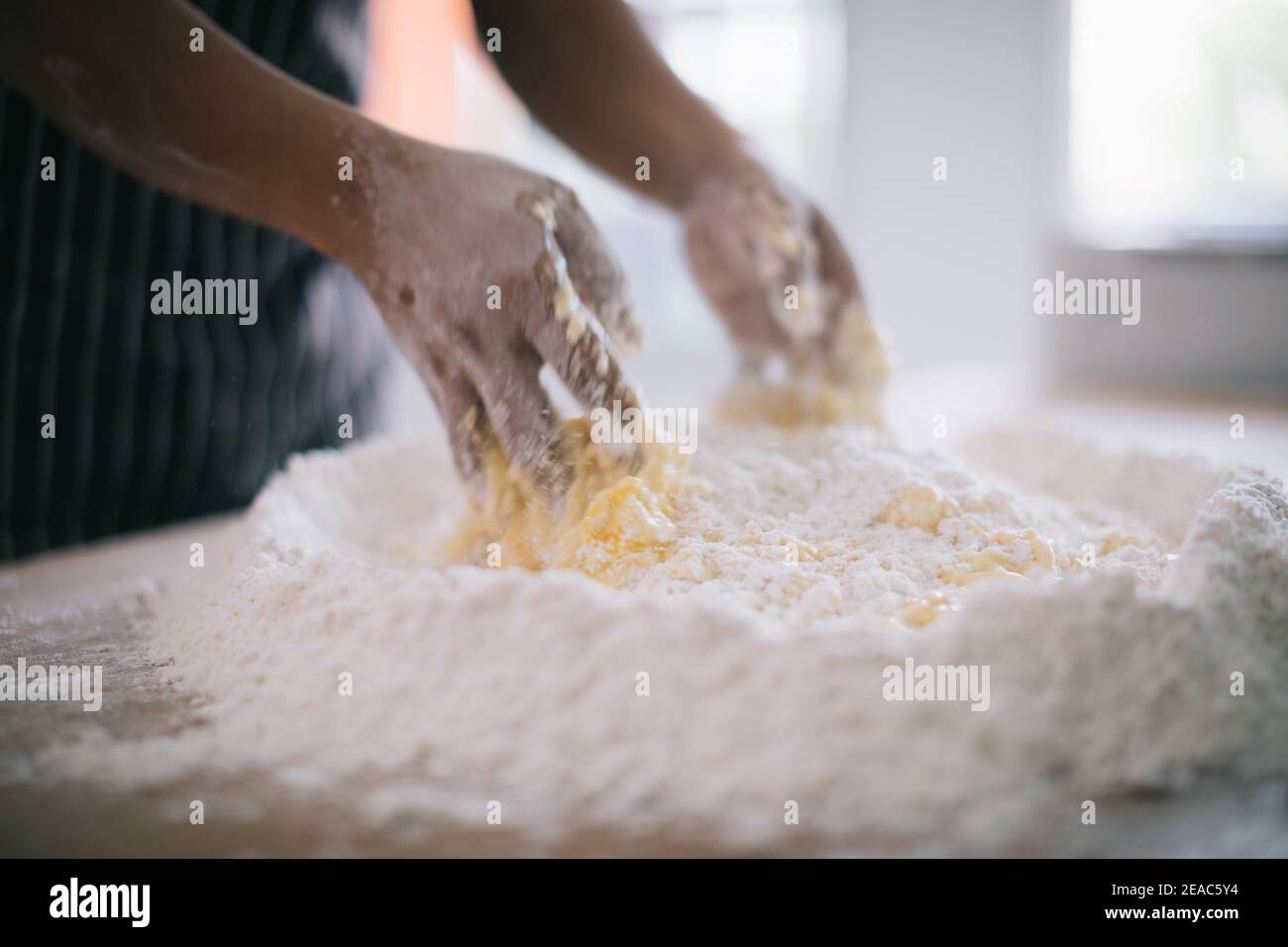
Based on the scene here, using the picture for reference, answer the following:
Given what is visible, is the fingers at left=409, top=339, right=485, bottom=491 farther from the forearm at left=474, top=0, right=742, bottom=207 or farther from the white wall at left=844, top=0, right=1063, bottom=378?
the white wall at left=844, top=0, right=1063, bottom=378

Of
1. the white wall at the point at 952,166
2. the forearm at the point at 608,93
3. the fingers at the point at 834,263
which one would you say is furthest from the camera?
the white wall at the point at 952,166

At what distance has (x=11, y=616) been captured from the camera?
2.23 feet

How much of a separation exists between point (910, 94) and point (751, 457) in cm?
287

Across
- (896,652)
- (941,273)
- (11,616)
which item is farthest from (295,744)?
(941,273)

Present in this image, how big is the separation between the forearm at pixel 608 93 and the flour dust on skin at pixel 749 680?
0.46 meters

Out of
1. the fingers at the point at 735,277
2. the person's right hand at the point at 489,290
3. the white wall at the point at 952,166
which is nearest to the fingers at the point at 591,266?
the person's right hand at the point at 489,290

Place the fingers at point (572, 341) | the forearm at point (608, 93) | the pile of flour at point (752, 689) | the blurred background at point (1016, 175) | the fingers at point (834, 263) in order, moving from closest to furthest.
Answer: the pile of flour at point (752, 689) → the fingers at point (572, 341) → the forearm at point (608, 93) → the fingers at point (834, 263) → the blurred background at point (1016, 175)

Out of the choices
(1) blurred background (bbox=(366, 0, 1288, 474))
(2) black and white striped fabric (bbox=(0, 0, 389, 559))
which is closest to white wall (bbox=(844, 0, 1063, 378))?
(1) blurred background (bbox=(366, 0, 1288, 474))

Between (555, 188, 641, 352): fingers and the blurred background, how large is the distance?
527 mm

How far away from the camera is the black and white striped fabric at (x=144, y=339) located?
933mm

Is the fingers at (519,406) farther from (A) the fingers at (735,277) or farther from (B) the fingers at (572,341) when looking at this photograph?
(A) the fingers at (735,277)

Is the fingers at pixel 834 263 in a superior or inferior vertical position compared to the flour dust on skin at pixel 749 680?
superior

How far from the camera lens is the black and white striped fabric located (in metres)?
0.93

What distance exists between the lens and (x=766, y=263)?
902mm
